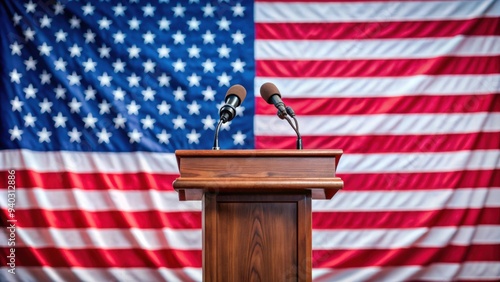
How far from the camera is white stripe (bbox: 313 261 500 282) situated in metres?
4.01

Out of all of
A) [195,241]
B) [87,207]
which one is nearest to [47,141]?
[87,207]

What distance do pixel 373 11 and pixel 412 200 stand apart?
1367 millimetres

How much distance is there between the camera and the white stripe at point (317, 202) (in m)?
4.04

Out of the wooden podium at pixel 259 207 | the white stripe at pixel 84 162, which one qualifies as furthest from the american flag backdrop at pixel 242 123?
the wooden podium at pixel 259 207

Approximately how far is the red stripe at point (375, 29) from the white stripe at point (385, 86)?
0.31 meters

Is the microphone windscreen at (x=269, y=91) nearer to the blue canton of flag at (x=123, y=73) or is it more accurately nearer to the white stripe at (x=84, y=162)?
the blue canton of flag at (x=123, y=73)

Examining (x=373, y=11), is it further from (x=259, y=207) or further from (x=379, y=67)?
(x=259, y=207)

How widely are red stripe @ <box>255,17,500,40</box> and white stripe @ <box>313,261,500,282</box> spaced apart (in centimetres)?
161

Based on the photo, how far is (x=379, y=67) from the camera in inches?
163

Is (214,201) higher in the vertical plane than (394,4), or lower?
lower

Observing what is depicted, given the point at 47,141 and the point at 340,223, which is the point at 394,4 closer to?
the point at 340,223

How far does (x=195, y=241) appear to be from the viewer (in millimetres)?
4066

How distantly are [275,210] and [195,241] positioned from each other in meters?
1.94

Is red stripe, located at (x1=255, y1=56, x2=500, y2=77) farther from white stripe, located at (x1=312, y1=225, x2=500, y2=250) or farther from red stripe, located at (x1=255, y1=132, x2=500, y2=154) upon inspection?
white stripe, located at (x1=312, y1=225, x2=500, y2=250)
